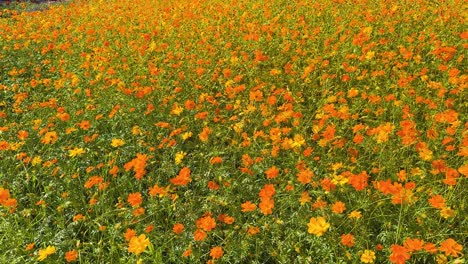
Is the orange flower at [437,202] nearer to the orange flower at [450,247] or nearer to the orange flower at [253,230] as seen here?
the orange flower at [450,247]

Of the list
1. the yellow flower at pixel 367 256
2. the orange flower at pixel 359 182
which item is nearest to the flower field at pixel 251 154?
the yellow flower at pixel 367 256

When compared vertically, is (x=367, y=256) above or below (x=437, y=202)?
below

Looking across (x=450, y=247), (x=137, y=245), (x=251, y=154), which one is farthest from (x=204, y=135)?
(x=450, y=247)

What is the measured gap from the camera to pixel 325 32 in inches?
211

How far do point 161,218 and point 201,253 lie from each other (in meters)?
0.42

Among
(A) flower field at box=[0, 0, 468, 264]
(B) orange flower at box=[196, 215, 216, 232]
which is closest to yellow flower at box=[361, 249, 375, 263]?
(A) flower field at box=[0, 0, 468, 264]

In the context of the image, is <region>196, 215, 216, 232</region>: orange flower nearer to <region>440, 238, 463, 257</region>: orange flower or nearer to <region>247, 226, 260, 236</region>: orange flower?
<region>247, 226, 260, 236</region>: orange flower

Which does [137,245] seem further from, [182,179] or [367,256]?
[367,256]

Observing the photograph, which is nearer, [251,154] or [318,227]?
[318,227]

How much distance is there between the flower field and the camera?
2.30 metres

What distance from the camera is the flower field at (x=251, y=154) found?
90.7 inches

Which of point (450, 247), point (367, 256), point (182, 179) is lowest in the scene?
point (367, 256)

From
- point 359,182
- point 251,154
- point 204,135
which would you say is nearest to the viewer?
point 359,182

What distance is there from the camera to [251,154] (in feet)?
10.1
